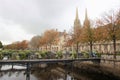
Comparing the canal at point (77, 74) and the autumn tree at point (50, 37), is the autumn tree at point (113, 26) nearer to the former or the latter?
the canal at point (77, 74)

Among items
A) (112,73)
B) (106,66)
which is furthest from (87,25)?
(112,73)

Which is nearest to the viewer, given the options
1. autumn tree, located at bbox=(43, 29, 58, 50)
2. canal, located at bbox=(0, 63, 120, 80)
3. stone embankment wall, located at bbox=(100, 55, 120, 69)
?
canal, located at bbox=(0, 63, 120, 80)

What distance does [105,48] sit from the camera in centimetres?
7225

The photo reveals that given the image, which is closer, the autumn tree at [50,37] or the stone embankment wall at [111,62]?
the stone embankment wall at [111,62]

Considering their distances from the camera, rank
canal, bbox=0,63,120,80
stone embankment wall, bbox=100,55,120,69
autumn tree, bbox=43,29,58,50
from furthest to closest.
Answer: autumn tree, bbox=43,29,58,50 → stone embankment wall, bbox=100,55,120,69 → canal, bbox=0,63,120,80

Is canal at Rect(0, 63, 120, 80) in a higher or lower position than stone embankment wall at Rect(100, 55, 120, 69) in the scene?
lower

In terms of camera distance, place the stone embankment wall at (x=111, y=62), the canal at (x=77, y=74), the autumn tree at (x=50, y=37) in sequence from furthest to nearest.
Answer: the autumn tree at (x=50, y=37), the stone embankment wall at (x=111, y=62), the canal at (x=77, y=74)

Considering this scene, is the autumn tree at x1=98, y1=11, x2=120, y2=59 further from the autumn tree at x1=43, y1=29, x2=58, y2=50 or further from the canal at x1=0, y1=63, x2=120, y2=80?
the autumn tree at x1=43, y1=29, x2=58, y2=50

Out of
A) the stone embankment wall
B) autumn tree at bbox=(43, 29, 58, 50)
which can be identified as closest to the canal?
the stone embankment wall

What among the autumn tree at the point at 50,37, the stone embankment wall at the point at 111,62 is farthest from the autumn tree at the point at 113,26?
the autumn tree at the point at 50,37

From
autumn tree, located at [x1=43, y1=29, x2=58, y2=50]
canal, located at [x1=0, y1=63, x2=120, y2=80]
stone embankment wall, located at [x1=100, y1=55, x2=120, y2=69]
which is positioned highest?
autumn tree, located at [x1=43, y1=29, x2=58, y2=50]

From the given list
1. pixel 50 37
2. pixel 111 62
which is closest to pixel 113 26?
pixel 111 62

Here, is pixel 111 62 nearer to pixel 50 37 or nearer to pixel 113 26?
pixel 113 26

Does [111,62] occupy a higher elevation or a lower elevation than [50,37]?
lower
